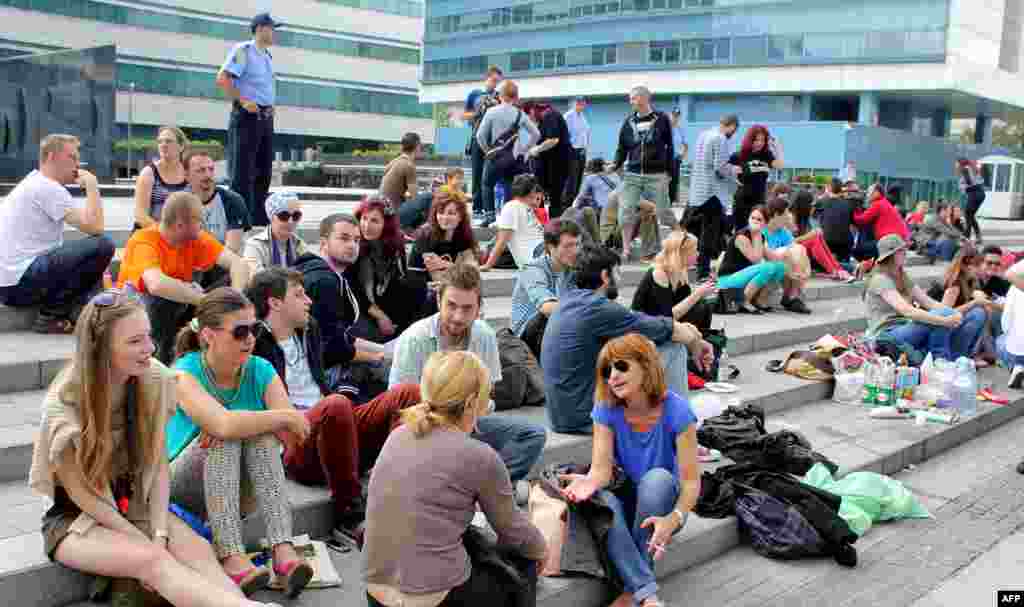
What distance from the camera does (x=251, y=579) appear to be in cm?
372

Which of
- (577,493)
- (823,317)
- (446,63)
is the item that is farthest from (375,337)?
(446,63)

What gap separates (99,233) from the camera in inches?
250

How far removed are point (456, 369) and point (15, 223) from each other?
4.05 metres

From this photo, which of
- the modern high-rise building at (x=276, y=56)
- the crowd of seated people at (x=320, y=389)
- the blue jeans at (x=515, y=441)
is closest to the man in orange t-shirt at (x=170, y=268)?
the crowd of seated people at (x=320, y=389)

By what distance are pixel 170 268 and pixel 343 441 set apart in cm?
197


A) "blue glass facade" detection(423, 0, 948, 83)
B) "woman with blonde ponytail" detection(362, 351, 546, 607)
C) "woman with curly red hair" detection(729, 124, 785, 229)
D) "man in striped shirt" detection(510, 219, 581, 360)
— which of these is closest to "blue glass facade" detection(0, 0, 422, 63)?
"blue glass facade" detection(423, 0, 948, 83)

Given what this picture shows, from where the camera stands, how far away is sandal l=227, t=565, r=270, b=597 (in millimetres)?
3719

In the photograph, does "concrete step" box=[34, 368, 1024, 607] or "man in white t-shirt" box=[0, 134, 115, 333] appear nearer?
"concrete step" box=[34, 368, 1024, 607]

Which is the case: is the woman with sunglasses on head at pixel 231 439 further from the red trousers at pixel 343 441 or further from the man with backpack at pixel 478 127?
the man with backpack at pixel 478 127

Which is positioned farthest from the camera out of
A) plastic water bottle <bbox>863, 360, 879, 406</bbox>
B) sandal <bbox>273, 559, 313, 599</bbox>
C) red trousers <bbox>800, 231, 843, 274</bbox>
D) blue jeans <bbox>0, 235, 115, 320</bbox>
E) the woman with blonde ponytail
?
red trousers <bbox>800, 231, 843, 274</bbox>

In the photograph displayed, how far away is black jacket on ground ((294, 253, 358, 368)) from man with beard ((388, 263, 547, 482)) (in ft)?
1.85

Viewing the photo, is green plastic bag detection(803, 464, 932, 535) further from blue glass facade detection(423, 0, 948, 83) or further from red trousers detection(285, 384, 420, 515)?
blue glass facade detection(423, 0, 948, 83)

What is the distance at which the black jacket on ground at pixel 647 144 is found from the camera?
11375 millimetres

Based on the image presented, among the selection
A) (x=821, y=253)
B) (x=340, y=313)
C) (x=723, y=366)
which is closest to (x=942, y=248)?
(x=821, y=253)
